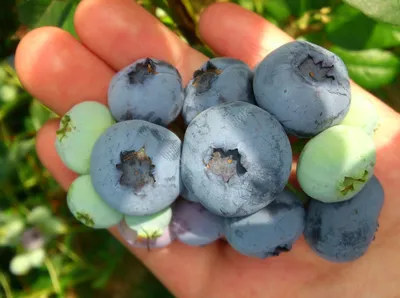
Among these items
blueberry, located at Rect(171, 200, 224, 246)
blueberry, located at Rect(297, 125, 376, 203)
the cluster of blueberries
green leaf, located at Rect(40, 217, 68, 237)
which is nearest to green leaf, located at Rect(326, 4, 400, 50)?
the cluster of blueberries

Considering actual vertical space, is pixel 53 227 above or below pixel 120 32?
below

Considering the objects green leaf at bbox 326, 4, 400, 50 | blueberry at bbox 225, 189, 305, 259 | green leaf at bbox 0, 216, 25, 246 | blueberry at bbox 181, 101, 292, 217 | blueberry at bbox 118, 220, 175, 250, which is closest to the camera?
blueberry at bbox 181, 101, 292, 217

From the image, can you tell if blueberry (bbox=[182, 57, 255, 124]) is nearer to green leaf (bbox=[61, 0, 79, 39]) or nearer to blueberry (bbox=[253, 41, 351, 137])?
blueberry (bbox=[253, 41, 351, 137])

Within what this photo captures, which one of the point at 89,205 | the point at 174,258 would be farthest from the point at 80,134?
the point at 174,258

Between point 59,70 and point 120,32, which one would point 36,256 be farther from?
point 120,32

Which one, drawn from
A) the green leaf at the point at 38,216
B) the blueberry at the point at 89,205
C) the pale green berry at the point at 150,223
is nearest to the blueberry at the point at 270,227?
the pale green berry at the point at 150,223
